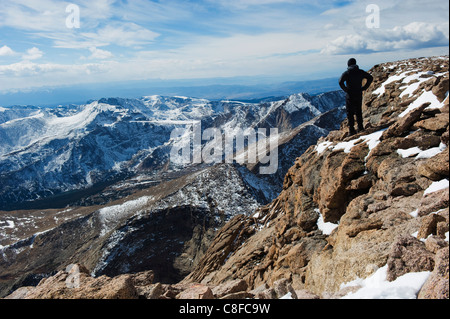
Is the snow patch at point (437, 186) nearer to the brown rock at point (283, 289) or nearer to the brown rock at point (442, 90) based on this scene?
the brown rock at point (283, 289)

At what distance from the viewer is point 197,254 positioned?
67.1m

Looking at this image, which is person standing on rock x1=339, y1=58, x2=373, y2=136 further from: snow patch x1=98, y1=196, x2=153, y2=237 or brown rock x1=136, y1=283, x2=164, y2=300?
snow patch x1=98, y1=196, x2=153, y2=237

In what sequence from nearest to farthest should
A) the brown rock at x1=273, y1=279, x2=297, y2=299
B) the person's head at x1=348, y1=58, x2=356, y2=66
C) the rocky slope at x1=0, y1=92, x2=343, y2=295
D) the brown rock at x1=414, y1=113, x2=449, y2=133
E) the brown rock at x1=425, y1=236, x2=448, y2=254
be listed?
the brown rock at x1=425, y1=236, x2=448, y2=254 < the brown rock at x1=273, y1=279, x2=297, y2=299 < the brown rock at x1=414, y1=113, x2=449, y2=133 < the person's head at x1=348, y1=58, x2=356, y2=66 < the rocky slope at x1=0, y1=92, x2=343, y2=295

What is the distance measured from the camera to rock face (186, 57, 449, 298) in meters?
7.34

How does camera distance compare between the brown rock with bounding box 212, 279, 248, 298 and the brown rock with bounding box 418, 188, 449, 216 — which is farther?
the brown rock with bounding box 212, 279, 248, 298

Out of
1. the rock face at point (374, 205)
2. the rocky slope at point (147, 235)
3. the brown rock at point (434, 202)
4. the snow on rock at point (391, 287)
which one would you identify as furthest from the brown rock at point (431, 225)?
the rocky slope at point (147, 235)

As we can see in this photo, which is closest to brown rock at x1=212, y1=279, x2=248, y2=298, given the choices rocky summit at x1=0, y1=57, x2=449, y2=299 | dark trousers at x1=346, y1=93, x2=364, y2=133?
rocky summit at x1=0, y1=57, x2=449, y2=299

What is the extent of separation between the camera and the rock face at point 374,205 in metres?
7.34

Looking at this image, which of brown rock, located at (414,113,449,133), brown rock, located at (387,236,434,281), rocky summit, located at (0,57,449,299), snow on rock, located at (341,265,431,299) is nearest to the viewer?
snow on rock, located at (341,265,431,299)

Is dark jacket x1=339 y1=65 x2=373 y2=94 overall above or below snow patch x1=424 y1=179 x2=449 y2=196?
above

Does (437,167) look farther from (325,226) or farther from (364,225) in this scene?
(325,226)

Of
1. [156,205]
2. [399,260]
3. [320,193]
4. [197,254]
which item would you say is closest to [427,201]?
[399,260]

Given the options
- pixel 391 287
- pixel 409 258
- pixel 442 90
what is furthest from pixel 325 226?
pixel 442 90
